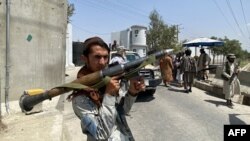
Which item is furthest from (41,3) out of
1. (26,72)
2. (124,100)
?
(124,100)

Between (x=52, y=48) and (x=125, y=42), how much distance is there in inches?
1918

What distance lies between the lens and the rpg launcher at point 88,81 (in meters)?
2.11

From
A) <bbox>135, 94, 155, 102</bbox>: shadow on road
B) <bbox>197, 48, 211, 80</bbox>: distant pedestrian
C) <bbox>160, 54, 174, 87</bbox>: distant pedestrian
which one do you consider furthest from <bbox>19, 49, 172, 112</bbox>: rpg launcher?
<bbox>197, 48, 211, 80</bbox>: distant pedestrian

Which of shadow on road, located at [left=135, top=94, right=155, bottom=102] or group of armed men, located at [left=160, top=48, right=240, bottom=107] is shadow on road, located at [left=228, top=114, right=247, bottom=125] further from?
shadow on road, located at [left=135, top=94, right=155, bottom=102]

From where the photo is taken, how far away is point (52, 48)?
9.55 m

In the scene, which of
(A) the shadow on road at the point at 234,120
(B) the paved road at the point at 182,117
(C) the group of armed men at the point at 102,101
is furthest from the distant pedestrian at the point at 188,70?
(C) the group of armed men at the point at 102,101

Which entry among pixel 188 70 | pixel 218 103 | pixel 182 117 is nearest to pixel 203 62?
pixel 188 70

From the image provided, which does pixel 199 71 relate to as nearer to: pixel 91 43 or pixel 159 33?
pixel 91 43

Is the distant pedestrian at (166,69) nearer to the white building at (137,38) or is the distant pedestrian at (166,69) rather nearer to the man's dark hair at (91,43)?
the man's dark hair at (91,43)

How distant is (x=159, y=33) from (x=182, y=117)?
138 ft

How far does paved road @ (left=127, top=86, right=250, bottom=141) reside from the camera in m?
6.70

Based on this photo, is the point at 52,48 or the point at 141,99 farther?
the point at 141,99

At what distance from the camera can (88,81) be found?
212 cm

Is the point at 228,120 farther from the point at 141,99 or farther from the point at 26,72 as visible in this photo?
the point at 26,72
